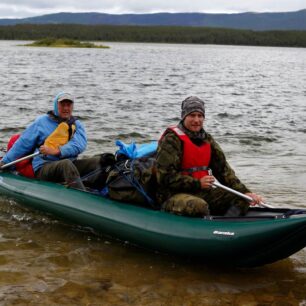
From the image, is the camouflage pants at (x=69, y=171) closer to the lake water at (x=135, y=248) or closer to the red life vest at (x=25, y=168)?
the red life vest at (x=25, y=168)

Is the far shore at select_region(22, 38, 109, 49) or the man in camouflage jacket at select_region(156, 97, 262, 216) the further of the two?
the far shore at select_region(22, 38, 109, 49)

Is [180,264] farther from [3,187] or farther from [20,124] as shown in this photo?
[20,124]

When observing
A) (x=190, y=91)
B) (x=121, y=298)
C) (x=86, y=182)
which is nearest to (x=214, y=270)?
(x=121, y=298)

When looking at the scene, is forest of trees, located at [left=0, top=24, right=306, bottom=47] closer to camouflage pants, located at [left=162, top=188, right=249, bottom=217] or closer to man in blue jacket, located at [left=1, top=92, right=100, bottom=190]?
man in blue jacket, located at [left=1, top=92, right=100, bottom=190]

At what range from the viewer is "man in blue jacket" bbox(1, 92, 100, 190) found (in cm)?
700

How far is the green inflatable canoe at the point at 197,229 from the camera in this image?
5.04m

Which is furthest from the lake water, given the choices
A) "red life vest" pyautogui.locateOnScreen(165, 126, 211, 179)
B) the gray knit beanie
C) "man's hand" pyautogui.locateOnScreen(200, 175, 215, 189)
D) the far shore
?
the far shore

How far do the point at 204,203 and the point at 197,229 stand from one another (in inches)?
11.4

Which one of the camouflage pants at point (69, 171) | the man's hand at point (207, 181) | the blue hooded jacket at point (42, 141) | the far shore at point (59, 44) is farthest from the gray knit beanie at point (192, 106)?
the far shore at point (59, 44)

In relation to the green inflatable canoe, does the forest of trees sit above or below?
above

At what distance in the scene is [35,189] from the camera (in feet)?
23.1

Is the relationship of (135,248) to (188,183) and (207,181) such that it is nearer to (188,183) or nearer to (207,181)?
(188,183)

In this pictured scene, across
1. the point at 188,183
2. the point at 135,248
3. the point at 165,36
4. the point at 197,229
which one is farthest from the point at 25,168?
the point at 165,36

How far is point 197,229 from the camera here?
5379mm
